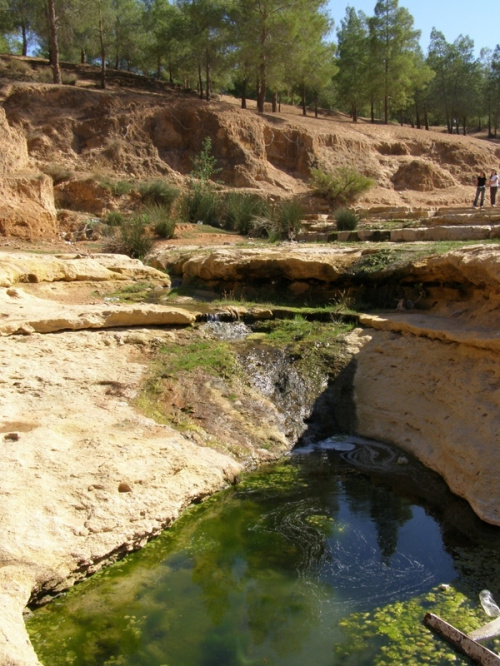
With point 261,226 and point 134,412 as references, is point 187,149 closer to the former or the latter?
point 261,226

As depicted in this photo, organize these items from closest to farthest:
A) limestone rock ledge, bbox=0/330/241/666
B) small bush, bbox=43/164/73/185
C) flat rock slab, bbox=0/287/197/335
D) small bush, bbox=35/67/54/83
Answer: limestone rock ledge, bbox=0/330/241/666
flat rock slab, bbox=0/287/197/335
small bush, bbox=43/164/73/185
small bush, bbox=35/67/54/83

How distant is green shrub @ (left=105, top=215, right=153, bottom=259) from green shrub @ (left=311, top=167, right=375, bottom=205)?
466 inches

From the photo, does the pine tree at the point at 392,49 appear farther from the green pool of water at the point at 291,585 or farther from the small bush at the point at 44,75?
the green pool of water at the point at 291,585

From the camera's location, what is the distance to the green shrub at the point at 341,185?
23.7m

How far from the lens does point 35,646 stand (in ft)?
11.4

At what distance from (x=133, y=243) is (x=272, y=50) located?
19.4 m

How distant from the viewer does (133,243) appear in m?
13.4

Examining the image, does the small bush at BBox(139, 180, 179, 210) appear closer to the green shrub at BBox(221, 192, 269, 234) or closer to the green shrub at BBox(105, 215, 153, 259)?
the green shrub at BBox(221, 192, 269, 234)

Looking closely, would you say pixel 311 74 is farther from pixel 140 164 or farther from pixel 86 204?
pixel 86 204

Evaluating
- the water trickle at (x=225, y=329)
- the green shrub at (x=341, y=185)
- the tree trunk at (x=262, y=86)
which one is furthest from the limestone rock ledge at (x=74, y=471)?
the tree trunk at (x=262, y=86)

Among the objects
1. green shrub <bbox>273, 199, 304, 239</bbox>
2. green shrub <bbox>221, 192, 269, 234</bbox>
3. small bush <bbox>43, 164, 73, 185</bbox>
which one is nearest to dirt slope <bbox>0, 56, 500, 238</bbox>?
small bush <bbox>43, 164, 73, 185</bbox>

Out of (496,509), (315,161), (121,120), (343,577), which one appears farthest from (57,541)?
(315,161)

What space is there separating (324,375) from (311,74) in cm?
2777

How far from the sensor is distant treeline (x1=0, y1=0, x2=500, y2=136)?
93.2 ft
